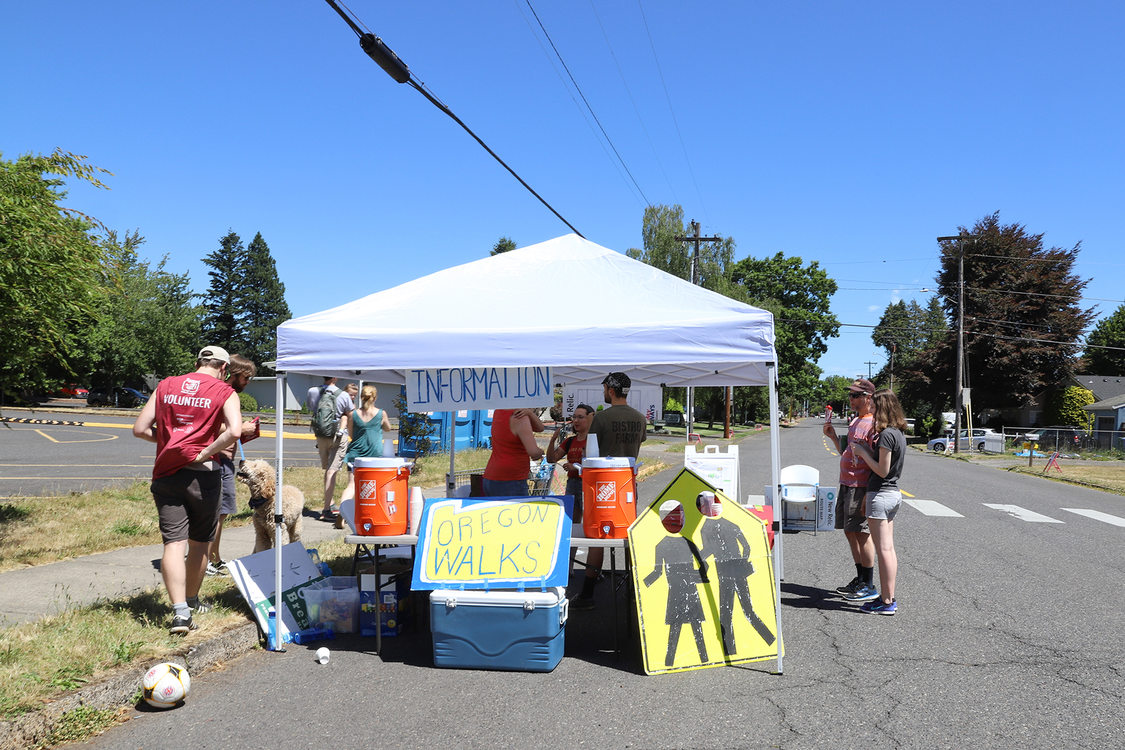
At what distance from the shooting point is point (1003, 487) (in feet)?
61.8

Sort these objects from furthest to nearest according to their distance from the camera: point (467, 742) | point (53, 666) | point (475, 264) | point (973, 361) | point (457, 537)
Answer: point (973, 361) < point (475, 264) < point (457, 537) < point (53, 666) < point (467, 742)

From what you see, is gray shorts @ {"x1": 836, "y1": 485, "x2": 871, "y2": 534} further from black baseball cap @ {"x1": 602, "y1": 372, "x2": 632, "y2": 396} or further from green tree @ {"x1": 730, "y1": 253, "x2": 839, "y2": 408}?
green tree @ {"x1": 730, "y1": 253, "x2": 839, "y2": 408}

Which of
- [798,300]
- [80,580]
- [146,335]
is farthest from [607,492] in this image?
[798,300]

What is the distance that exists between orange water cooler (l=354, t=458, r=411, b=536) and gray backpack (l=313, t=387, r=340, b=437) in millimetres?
4988

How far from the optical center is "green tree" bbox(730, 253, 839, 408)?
62.2 metres

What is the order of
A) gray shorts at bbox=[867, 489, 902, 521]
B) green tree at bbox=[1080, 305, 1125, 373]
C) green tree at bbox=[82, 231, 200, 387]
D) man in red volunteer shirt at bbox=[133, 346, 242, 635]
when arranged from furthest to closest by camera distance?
green tree at bbox=[1080, 305, 1125, 373] < green tree at bbox=[82, 231, 200, 387] < gray shorts at bbox=[867, 489, 902, 521] < man in red volunteer shirt at bbox=[133, 346, 242, 635]

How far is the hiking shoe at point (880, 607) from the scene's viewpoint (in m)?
6.63

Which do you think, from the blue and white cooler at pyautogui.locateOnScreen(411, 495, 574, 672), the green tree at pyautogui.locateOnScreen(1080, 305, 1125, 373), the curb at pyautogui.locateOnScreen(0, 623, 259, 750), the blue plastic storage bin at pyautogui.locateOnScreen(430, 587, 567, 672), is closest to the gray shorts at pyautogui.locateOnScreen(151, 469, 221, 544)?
the curb at pyautogui.locateOnScreen(0, 623, 259, 750)

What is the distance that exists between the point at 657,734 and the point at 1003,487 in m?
17.7

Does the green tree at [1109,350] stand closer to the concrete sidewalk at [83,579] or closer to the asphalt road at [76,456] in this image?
the asphalt road at [76,456]

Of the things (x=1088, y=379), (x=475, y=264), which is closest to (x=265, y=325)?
(x=1088, y=379)

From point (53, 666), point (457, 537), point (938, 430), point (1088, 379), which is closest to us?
point (53, 666)

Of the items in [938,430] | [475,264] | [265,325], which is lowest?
[938,430]

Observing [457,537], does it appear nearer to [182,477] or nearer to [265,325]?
[182,477]
